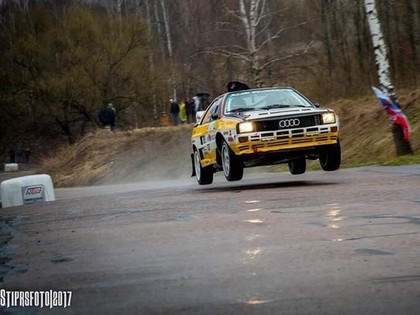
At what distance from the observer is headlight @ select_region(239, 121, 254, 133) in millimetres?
12680

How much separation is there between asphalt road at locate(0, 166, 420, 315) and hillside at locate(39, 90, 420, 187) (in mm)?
17645

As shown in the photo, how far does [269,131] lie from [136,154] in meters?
26.2

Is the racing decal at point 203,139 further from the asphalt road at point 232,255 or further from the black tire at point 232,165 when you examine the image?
the asphalt road at point 232,255

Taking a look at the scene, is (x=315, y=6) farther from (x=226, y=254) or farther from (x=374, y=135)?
(x=226, y=254)


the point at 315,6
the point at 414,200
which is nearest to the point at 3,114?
the point at 315,6

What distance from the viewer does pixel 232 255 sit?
6336 millimetres

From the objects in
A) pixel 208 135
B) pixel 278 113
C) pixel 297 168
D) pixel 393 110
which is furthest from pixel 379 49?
pixel 278 113

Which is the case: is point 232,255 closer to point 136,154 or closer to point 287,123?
point 287,123

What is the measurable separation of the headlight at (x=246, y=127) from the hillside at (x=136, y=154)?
14.4 m

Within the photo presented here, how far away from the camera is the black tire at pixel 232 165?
518 inches

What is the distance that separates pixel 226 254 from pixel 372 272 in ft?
4.61

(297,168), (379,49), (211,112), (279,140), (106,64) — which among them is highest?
(106,64)

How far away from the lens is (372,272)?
215 inches

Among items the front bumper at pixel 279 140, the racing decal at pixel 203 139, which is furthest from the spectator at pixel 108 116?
the front bumper at pixel 279 140
